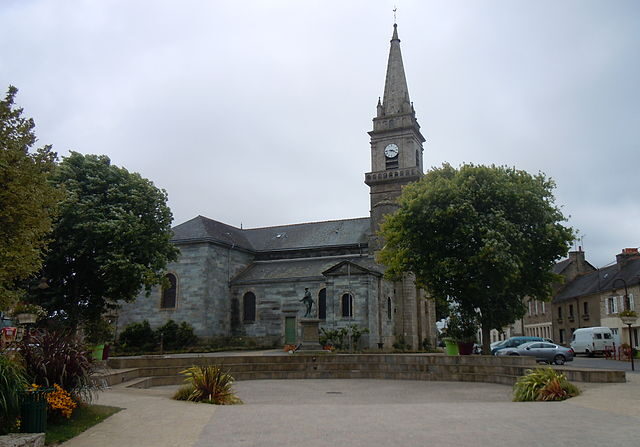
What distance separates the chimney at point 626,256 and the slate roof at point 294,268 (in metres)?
21.2

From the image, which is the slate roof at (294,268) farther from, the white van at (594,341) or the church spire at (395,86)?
the white van at (594,341)

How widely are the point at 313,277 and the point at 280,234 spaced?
→ 9.18 meters

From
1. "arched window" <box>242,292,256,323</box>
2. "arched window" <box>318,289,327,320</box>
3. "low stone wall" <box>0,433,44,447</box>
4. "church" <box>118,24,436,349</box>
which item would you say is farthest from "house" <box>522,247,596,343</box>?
"low stone wall" <box>0,433,44,447</box>

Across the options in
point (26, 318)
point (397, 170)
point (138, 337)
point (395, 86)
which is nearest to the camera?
point (26, 318)

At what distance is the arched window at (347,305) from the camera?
37.7 metres

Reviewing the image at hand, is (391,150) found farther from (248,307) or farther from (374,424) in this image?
(374,424)

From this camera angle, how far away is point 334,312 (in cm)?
3794

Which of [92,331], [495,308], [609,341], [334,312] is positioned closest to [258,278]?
[334,312]

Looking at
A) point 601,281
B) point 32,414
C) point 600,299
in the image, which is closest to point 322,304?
point 600,299

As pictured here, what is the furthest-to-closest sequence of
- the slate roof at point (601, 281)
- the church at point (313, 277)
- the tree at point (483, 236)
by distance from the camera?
the slate roof at point (601, 281) < the church at point (313, 277) < the tree at point (483, 236)

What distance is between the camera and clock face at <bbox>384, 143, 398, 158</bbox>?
47.0 m

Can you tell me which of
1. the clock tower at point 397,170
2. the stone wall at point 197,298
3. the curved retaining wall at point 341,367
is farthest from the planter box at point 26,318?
the clock tower at point 397,170

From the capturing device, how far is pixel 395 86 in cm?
4850

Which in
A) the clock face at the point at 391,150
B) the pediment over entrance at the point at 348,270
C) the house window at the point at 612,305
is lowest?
the house window at the point at 612,305
